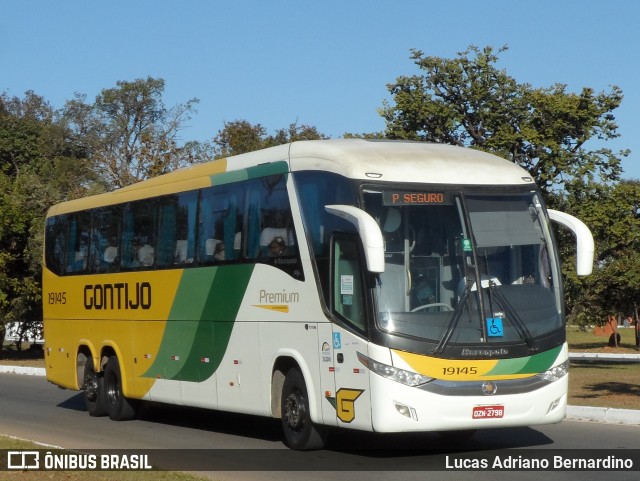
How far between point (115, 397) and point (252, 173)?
5972 mm

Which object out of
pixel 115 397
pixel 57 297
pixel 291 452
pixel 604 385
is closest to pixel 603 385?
pixel 604 385

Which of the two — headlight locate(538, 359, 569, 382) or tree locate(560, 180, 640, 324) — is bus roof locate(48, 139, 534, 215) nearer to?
headlight locate(538, 359, 569, 382)

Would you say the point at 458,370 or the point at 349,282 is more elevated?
the point at 349,282

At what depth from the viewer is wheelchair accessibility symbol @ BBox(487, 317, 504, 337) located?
12188 mm

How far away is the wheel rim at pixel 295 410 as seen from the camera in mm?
13531

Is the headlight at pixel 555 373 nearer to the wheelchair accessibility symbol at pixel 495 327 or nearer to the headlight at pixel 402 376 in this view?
the wheelchair accessibility symbol at pixel 495 327

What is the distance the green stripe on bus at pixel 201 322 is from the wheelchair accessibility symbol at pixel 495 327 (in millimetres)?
3715

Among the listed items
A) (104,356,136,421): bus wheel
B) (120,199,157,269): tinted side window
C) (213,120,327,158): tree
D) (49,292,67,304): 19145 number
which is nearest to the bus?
(120,199,157,269): tinted side window

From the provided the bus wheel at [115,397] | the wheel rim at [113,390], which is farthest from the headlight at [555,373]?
the wheel rim at [113,390]

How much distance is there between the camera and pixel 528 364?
12359 millimetres

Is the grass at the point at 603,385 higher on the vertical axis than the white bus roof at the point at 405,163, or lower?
lower

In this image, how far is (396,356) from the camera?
11.9 m

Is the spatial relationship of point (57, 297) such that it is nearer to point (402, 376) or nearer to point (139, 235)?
point (139, 235)

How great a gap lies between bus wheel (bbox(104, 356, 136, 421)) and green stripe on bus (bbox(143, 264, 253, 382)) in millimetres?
1593
